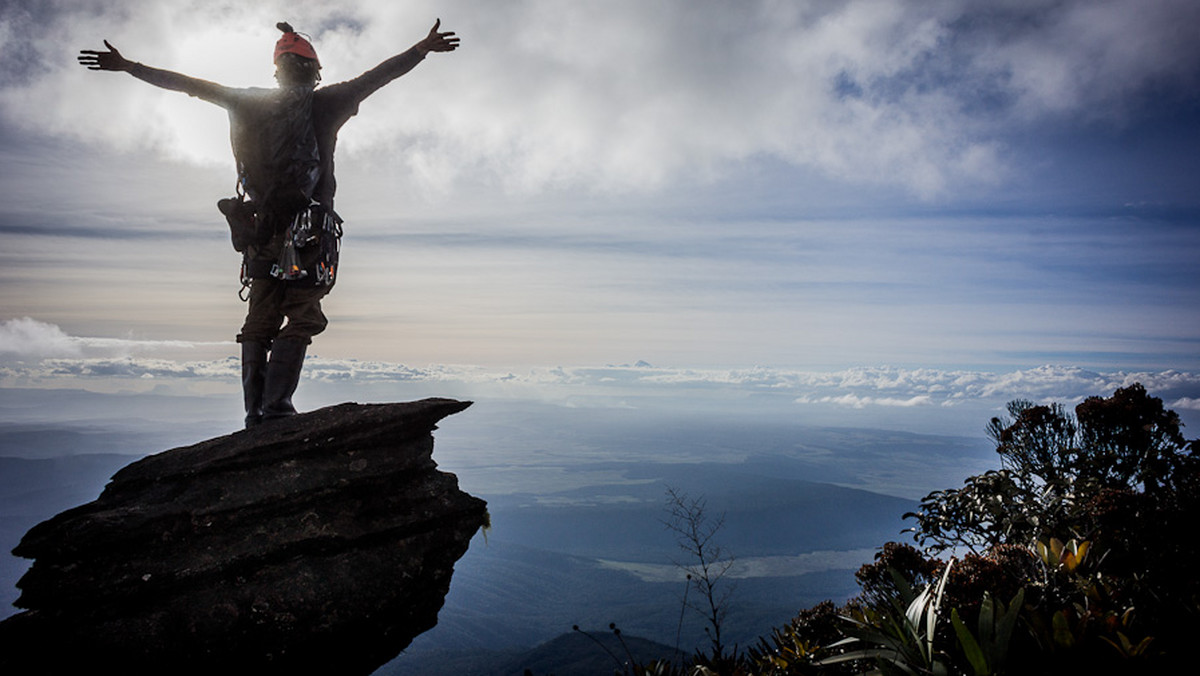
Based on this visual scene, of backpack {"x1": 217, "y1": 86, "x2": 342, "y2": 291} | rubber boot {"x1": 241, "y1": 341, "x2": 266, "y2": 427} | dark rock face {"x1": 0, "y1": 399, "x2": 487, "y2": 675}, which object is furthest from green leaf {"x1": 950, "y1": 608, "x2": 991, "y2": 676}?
rubber boot {"x1": 241, "y1": 341, "x2": 266, "y2": 427}

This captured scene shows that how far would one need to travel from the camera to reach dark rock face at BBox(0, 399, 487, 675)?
5500mm

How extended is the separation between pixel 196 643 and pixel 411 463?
8.62 feet

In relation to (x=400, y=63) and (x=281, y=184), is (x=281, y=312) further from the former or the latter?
(x=400, y=63)

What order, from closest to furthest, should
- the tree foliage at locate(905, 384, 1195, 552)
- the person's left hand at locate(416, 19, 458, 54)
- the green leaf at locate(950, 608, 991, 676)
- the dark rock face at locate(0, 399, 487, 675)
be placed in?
the green leaf at locate(950, 608, 991, 676), the dark rock face at locate(0, 399, 487, 675), the person's left hand at locate(416, 19, 458, 54), the tree foliage at locate(905, 384, 1195, 552)

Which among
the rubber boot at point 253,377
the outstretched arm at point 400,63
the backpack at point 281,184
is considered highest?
the outstretched arm at point 400,63

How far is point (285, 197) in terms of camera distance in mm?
7492

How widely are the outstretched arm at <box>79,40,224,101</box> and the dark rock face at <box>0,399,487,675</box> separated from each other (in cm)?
435

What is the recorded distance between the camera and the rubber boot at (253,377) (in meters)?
7.89

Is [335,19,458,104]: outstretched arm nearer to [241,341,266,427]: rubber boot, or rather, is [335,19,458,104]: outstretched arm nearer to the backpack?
the backpack

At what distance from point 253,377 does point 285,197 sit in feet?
8.14

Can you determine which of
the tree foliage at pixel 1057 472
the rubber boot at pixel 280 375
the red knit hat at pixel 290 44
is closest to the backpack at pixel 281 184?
the red knit hat at pixel 290 44

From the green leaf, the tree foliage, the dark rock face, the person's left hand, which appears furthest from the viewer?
the tree foliage

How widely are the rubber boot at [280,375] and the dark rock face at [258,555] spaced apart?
0.45 m

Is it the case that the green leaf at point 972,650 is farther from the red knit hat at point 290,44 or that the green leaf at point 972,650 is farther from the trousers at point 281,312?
the red knit hat at point 290,44
